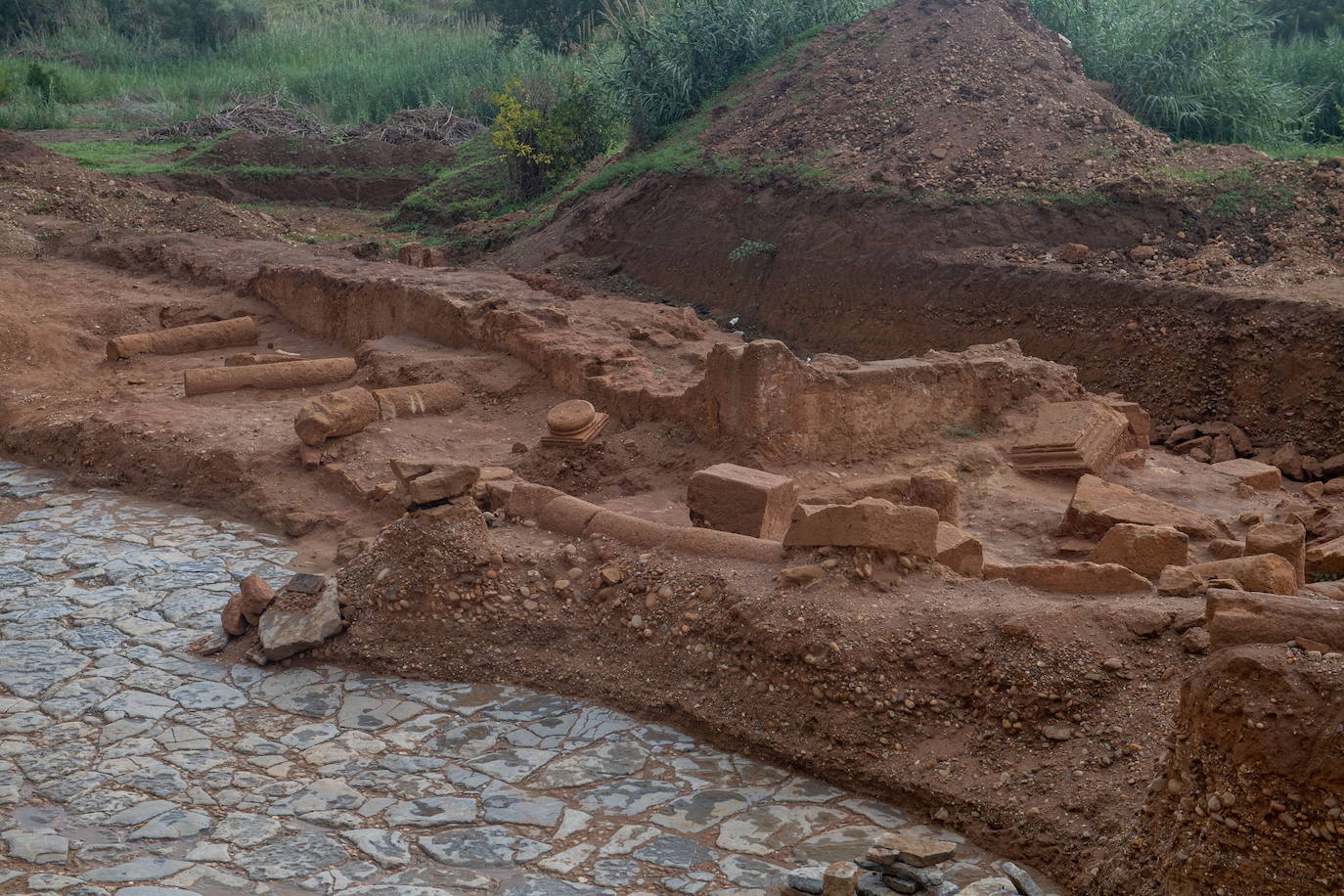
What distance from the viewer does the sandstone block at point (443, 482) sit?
6.29m

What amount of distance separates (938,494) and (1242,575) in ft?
6.79

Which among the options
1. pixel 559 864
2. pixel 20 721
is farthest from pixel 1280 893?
pixel 20 721

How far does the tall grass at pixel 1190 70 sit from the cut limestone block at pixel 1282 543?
10.4 metres

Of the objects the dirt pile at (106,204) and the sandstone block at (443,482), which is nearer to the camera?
the sandstone block at (443,482)

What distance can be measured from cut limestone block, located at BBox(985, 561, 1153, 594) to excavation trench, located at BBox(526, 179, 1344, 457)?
5520 millimetres

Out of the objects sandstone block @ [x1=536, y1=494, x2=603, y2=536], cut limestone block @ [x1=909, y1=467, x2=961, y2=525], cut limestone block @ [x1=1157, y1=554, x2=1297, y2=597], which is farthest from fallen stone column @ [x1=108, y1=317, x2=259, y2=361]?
cut limestone block @ [x1=1157, y1=554, x2=1297, y2=597]

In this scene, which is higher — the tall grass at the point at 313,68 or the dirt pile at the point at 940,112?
the tall grass at the point at 313,68

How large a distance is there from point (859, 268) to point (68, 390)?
738 centimetres

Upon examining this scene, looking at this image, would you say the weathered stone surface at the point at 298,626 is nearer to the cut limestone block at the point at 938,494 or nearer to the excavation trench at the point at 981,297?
the cut limestone block at the point at 938,494

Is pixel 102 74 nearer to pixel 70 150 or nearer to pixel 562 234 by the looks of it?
pixel 70 150

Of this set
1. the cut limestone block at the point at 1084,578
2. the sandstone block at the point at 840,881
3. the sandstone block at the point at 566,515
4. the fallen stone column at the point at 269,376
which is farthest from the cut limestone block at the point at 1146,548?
the fallen stone column at the point at 269,376

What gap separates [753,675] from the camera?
18.0 feet

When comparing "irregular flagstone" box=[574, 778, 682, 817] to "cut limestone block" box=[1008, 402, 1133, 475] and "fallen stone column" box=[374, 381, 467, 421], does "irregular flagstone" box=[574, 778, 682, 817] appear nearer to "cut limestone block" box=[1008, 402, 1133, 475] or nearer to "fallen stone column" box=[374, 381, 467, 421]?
"cut limestone block" box=[1008, 402, 1133, 475]

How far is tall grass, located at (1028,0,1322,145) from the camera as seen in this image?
14.9m
